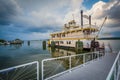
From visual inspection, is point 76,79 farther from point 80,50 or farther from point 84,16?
point 84,16

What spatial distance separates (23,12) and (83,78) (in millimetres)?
26231

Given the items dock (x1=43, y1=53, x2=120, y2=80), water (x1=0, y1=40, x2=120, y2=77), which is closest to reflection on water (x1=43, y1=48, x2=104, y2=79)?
water (x1=0, y1=40, x2=120, y2=77)

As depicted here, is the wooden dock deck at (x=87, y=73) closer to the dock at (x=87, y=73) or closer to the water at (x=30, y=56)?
the dock at (x=87, y=73)

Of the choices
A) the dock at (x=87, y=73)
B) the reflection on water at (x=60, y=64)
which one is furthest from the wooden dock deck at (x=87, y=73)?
the reflection on water at (x=60, y=64)

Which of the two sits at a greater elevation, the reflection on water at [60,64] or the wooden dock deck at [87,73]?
the wooden dock deck at [87,73]

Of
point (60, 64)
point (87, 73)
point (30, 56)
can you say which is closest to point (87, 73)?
point (87, 73)

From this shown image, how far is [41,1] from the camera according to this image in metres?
18.2

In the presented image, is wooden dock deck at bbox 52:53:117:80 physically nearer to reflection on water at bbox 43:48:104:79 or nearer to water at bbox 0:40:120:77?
reflection on water at bbox 43:48:104:79

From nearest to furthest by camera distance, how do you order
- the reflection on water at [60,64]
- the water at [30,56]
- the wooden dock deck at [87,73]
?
1. the wooden dock deck at [87,73]
2. the reflection on water at [60,64]
3. the water at [30,56]

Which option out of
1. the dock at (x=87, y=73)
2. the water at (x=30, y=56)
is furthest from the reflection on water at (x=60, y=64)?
the dock at (x=87, y=73)

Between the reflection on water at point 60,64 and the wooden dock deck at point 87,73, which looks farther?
the reflection on water at point 60,64

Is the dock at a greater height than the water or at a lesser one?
greater

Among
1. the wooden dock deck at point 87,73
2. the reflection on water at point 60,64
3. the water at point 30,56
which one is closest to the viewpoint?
the wooden dock deck at point 87,73

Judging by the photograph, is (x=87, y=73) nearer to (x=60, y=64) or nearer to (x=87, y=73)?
(x=87, y=73)
